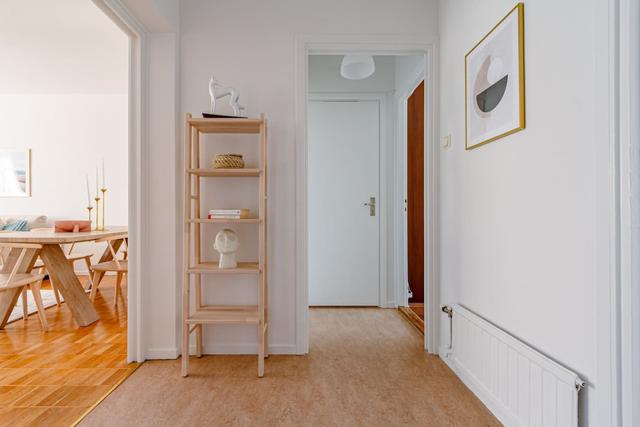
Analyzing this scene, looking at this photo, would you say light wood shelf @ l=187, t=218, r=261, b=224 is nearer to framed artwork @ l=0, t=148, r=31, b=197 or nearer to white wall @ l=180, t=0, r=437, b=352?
white wall @ l=180, t=0, r=437, b=352

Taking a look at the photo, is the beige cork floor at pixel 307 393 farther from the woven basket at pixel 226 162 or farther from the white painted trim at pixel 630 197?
the woven basket at pixel 226 162

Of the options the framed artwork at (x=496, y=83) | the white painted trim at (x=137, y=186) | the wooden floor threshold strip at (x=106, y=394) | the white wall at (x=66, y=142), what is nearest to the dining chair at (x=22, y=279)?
the white painted trim at (x=137, y=186)

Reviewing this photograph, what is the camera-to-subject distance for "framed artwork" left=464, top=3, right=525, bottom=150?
1.58m

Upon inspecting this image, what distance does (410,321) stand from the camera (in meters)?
3.24

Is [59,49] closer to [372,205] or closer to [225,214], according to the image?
[225,214]

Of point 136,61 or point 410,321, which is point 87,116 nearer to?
point 136,61

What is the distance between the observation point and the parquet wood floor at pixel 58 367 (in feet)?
5.94

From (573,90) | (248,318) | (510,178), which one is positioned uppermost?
(573,90)

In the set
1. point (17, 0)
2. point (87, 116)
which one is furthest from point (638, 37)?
point (87, 116)

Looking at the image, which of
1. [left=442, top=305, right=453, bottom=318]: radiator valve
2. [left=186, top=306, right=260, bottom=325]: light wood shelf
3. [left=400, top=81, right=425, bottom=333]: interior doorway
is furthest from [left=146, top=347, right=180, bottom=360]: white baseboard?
[left=400, top=81, right=425, bottom=333]: interior doorway

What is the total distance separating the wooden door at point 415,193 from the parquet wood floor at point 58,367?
244 centimetres

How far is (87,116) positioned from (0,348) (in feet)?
12.5

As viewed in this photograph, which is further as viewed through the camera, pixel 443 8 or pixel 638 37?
pixel 443 8

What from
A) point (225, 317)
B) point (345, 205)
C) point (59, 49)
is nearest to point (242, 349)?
point (225, 317)
